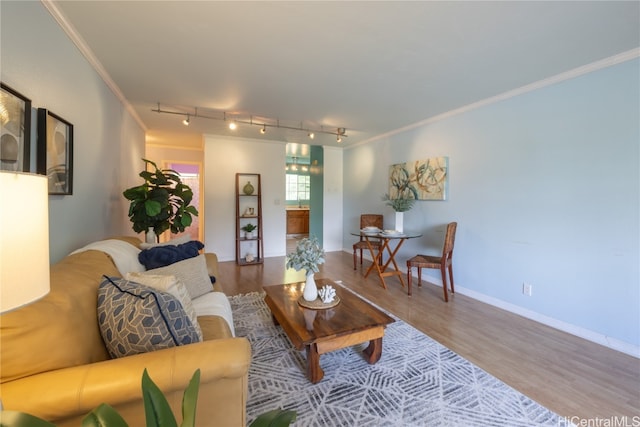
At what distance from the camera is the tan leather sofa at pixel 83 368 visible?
0.84m

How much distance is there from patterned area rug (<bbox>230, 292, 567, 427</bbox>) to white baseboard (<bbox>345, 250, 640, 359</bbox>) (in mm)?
1282

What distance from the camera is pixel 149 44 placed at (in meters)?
2.12

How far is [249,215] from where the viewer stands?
5.33 m

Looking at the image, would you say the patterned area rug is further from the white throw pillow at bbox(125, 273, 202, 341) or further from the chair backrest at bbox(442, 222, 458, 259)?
the chair backrest at bbox(442, 222, 458, 259)

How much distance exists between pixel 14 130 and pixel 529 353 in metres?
3.64

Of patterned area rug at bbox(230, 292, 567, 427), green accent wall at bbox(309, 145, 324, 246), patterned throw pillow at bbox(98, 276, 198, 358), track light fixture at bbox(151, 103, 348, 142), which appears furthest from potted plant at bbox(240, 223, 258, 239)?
patterned throw pillow at bbox(98, 276, 198, 358)

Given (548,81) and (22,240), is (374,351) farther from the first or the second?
(548,81)

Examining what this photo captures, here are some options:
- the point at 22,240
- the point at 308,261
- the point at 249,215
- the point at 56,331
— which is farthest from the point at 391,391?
the point at 249,215

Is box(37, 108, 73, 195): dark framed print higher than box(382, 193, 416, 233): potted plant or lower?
higher

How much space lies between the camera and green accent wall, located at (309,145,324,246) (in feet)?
20.3

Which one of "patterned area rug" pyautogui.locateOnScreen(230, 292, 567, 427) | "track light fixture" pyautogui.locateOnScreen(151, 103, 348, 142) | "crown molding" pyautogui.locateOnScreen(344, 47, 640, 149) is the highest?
"track light fixture" pyautogui.locateOnScreen(151, 103, 348, 142)

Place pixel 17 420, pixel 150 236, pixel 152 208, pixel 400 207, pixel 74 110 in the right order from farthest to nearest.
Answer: pixel 400 207, pixel 150 236, pixel 152 208, pixel 74 110, pixel 17 420

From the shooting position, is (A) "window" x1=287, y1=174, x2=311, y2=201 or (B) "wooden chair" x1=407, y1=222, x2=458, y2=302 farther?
(A) "window" x1=287, y1=174, x2=311, y2=201

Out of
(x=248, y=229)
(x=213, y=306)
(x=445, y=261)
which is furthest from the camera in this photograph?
(x=248, y=229)
